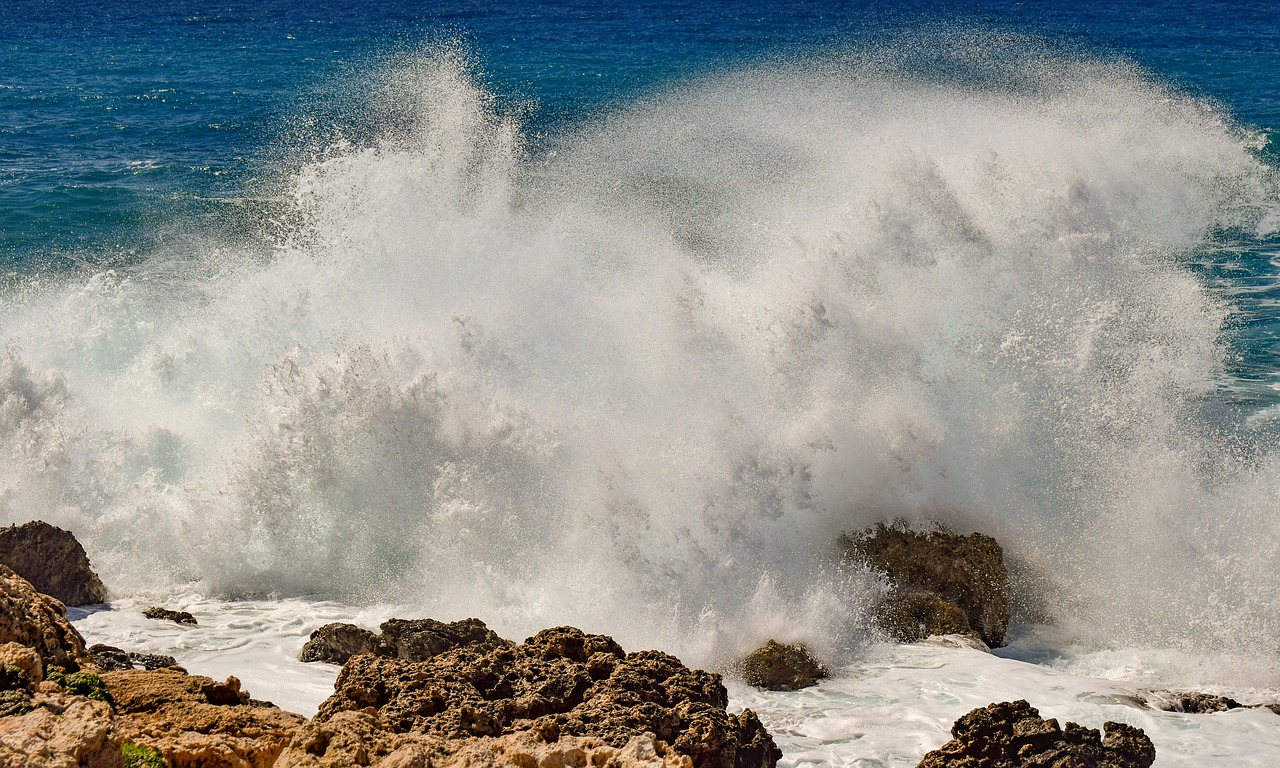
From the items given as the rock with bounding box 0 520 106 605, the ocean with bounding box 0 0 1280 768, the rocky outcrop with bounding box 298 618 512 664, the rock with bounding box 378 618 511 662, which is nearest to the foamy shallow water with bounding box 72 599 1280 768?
the ocean with bounding box 0 0 1280 768

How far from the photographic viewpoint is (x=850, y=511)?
1507cm

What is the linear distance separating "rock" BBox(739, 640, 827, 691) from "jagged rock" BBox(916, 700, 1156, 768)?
233cm

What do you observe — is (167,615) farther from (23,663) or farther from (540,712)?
(23,663)

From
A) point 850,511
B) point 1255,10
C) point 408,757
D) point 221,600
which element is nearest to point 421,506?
point 221,600

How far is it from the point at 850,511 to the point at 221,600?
7747mm

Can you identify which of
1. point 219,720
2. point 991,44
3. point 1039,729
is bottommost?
point 1039,729

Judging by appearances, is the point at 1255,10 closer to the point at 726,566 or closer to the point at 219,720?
the point at 726,566

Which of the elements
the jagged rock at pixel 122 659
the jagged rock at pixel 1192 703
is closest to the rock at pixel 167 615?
the jagged rock at pixel 122 659

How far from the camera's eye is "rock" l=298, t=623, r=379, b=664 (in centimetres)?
1202

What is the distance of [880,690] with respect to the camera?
473 inches

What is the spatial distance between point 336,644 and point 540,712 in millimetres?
3848

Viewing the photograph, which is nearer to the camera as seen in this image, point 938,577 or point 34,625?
point 34,625

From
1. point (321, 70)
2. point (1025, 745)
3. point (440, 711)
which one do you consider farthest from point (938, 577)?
point (321, 70)

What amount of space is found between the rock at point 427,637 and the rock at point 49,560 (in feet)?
13.4
